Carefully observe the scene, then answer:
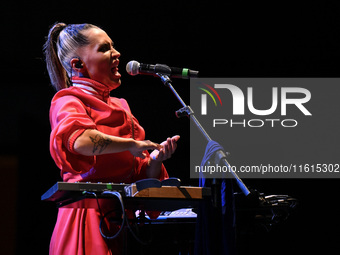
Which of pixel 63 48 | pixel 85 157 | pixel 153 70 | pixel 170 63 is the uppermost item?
pixel 170 63

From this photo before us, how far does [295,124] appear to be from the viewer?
3.56 metres

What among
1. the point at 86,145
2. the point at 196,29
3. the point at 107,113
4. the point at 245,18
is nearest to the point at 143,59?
the point at 196,29

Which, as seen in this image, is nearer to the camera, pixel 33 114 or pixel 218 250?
pixel 218 250

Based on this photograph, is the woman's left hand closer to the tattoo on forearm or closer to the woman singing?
the woman singing

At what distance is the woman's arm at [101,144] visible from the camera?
5.57 feet

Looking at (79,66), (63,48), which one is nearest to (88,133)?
(79,66)

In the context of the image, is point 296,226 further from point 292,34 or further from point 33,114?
point 33,114

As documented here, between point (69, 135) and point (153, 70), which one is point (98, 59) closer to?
point (153, 70)

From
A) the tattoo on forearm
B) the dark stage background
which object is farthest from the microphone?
the dark stage background

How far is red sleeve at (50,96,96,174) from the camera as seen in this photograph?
1.72m

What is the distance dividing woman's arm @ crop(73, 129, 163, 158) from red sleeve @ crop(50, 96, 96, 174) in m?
0.03

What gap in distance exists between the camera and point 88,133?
67.7 inches

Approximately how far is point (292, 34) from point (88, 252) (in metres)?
2.57

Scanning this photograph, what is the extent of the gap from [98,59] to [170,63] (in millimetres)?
1583
